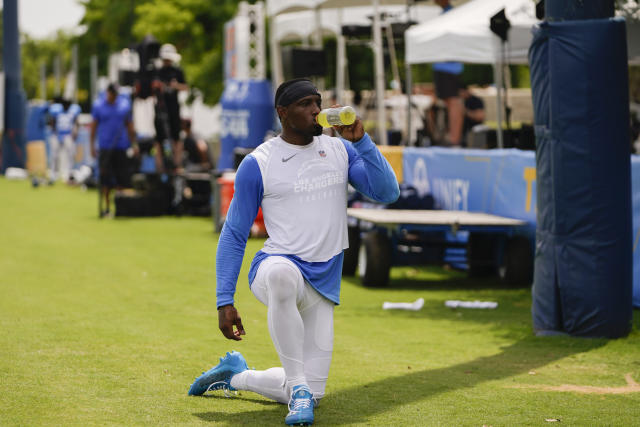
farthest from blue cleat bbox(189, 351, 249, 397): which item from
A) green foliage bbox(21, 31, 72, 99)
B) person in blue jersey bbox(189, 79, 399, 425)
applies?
green foliage bbox(21, 31, 72, 99)

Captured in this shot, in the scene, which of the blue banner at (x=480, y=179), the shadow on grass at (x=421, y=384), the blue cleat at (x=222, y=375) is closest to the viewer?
the shadow on grass at (x=421, y=384)

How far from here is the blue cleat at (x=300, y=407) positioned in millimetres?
5480

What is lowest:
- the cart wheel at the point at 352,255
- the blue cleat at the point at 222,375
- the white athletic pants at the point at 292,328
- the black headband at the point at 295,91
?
the cart wheel at the point at 352,255

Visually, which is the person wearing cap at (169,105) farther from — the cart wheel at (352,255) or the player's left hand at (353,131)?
the player's left hand at (353,131)

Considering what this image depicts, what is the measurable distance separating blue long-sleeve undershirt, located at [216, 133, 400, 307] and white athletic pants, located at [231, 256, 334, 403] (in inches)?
3.1

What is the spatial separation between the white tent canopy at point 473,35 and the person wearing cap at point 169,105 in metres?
6.33

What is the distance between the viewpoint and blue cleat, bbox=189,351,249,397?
20.0 ft

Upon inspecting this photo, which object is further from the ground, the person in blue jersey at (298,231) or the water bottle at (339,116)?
the water bottle at (339,116)

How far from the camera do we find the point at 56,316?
9.16 m

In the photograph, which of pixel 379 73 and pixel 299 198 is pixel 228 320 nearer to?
pixel 299 198

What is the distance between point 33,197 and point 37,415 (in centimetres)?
2080

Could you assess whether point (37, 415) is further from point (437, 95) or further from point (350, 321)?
point (437, 95)

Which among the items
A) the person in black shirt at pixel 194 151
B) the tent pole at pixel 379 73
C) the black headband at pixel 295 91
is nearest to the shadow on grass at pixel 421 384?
the black headband at pixel 295 91

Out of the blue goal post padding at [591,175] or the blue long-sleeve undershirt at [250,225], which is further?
the blue goal post padding at [591,175]
